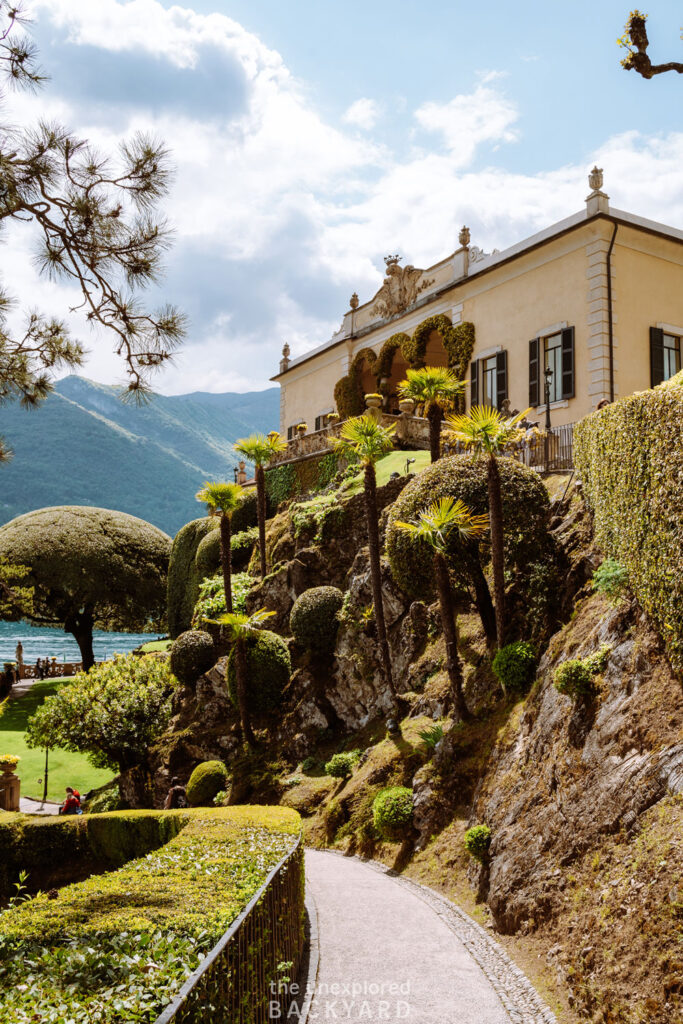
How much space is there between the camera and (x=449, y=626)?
586 inches

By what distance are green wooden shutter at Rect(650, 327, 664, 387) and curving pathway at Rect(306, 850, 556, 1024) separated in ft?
58.6

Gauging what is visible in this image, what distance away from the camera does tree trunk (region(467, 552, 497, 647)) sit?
1560 centimetres

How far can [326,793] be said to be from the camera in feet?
59.9

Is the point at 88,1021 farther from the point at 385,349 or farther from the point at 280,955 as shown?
the point at 385,349

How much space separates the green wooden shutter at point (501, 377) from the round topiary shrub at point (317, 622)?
991 centimetres

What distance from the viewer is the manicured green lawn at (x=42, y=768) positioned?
29578 millimetres

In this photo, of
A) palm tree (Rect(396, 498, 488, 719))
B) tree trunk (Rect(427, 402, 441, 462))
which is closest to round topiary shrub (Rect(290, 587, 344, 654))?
tree trunk (Rect(427, 402, 441, 462))

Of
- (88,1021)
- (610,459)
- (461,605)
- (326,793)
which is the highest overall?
(610,459)

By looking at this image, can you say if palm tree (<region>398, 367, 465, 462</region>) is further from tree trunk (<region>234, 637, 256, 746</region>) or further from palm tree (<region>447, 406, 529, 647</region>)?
tree trunk (<region>234, 637, 256, 746</region>)

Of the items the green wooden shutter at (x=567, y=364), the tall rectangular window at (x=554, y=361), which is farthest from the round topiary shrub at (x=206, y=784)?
the green wooden shutter at (x=567, y=364)

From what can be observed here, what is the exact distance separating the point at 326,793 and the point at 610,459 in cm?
1069

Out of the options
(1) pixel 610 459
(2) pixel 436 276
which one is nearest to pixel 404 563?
(1) pixel 610 459

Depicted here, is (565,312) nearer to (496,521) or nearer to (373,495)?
(373,495)

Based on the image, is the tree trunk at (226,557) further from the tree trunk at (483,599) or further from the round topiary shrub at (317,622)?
the tree trunk at (483,599)
